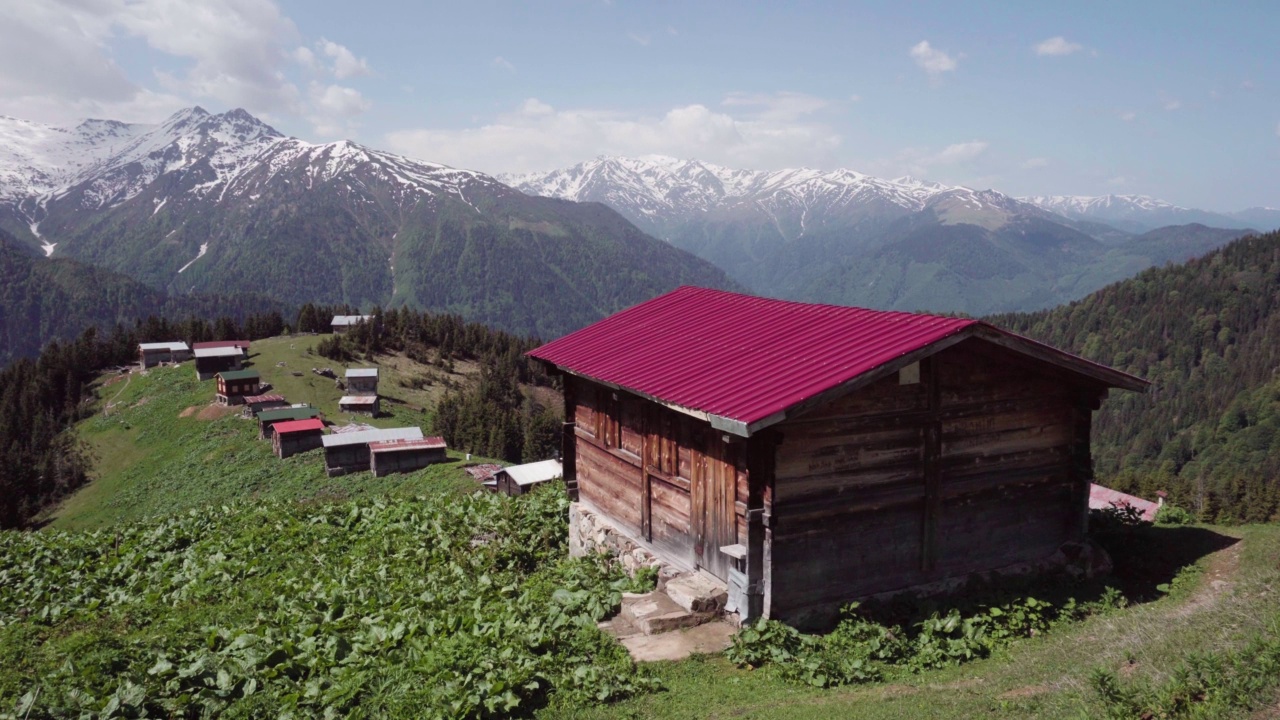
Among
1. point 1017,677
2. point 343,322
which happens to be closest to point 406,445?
point 1017,677

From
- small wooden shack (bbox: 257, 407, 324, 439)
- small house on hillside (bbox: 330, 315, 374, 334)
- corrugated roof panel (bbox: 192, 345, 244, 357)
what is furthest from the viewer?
small house on hillside (bbox: 330, 315, 374, 334)

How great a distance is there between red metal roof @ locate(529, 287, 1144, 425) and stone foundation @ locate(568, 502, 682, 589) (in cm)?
336

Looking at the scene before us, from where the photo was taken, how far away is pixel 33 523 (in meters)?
62.5

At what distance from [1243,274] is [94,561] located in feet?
775

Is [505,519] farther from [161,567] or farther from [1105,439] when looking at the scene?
[1105,439]

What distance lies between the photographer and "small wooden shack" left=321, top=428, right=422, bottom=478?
Answer: 57156 millimetres

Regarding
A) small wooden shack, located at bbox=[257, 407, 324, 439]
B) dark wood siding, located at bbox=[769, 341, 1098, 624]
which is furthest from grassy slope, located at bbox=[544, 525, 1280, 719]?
small wooden shack, located at bbox=[257, 407, 324, 439]

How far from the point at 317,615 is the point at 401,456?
149 ft

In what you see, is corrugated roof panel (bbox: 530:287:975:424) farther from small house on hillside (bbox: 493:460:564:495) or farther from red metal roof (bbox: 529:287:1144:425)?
small house on hillside (bbox: 493:460:564:495)

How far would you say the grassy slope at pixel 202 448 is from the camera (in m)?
54.2

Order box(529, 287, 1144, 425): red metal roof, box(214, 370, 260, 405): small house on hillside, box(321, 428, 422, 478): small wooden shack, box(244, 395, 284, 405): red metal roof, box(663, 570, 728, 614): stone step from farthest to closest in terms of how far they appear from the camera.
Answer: box(214, 370, 260, 405): small house on hillside → box(244, 395, 284, 405): red metal roof → box(321, 428, 422, 478): small wooden shack → box(663, 570, 728, 614): stone step → box(529, 287, 1144, 425): red metal roof

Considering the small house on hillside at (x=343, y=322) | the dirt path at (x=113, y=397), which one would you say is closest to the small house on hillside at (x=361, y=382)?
the dirt path at (x=113, y=397)

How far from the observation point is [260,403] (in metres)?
75.1

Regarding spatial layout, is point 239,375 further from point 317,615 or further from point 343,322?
point 317,615
